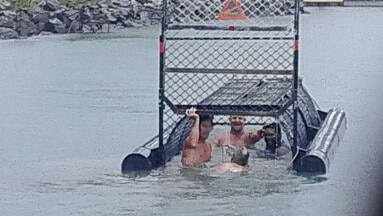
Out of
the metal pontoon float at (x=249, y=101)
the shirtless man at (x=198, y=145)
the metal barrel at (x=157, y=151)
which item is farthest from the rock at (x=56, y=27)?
the shirtless man at (x=198, y=145)

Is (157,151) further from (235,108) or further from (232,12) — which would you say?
(232,12)

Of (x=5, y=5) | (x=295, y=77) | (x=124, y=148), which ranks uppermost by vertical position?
(x=5, y=5)

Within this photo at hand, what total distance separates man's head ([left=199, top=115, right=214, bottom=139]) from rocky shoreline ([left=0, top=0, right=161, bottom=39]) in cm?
1215

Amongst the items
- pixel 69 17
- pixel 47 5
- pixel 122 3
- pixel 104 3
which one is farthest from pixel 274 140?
pixel 122 3

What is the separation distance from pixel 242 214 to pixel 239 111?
127cm

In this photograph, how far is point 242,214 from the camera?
6.86 m

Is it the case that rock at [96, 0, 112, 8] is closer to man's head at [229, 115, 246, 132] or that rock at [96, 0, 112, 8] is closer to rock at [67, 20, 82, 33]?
rock at [67, 20, 82, 33]

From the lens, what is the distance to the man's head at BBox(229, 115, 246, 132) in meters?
8.33

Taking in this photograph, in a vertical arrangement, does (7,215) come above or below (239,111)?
below

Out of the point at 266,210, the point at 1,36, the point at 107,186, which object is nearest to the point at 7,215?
the point at 107,186

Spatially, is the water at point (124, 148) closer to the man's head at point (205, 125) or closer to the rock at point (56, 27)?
the man's head at point (205, 125)

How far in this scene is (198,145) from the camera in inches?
322

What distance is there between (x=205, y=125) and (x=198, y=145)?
0.15m

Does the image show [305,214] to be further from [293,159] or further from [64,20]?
[64,20]
